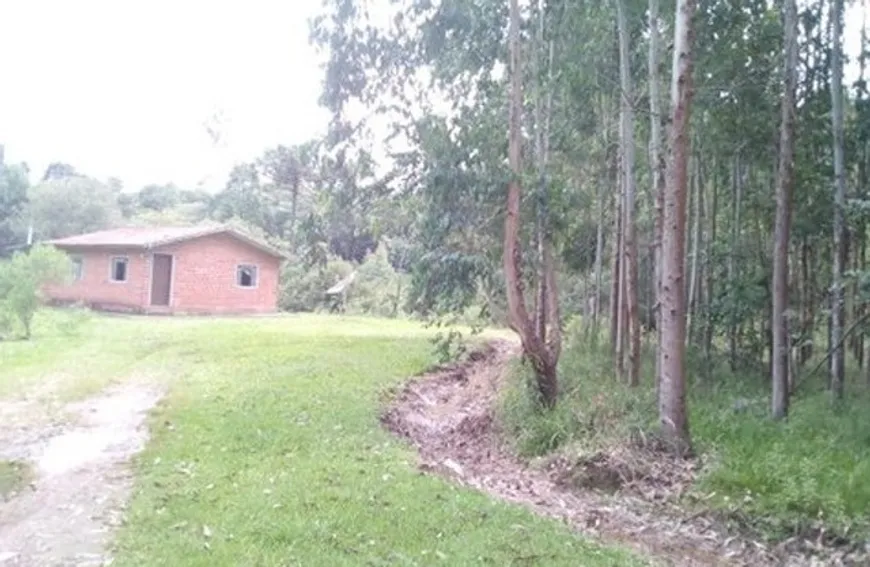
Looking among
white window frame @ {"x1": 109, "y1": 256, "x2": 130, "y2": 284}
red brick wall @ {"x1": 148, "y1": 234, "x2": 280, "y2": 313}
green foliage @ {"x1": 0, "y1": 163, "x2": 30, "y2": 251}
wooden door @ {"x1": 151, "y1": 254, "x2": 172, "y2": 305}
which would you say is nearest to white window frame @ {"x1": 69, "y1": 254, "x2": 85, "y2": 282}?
white window frame @ {"x1": 109, "y1": 256, "x2": 130, "y2": 284}

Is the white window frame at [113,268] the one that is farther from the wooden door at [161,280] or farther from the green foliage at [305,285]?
the green foliage at [305,285]

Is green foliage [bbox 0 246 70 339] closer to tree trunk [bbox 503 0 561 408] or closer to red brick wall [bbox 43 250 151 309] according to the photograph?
red brick wall [bbox 43 250 151 309]

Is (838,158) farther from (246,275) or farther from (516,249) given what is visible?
(246,275)

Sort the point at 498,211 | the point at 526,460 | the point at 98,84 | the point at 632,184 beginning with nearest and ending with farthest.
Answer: the point at 526,460, the point at 498,211, the point at 632,184, the point at 98,84

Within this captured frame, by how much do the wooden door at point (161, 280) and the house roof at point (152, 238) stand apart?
0.94 metres

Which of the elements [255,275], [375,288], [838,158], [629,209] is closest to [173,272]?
[255,275]

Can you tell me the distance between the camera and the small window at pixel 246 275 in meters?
31.2

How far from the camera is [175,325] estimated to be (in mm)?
24156

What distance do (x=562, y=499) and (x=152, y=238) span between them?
968 inches

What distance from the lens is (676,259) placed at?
338 inches

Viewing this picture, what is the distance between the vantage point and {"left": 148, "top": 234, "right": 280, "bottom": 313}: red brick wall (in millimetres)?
29578

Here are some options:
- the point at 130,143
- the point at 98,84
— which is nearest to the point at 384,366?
the point at 98,84

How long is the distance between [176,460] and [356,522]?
9.72ft

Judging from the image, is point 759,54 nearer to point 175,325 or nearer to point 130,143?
point 175,325
